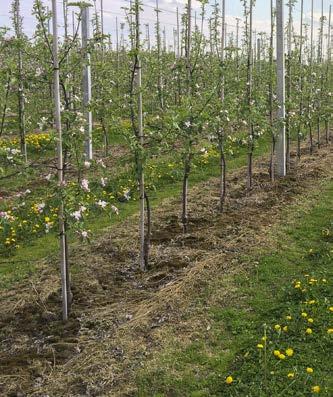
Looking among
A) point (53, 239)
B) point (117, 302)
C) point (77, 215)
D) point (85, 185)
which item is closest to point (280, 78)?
point (53, 239)

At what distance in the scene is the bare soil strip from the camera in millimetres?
4730

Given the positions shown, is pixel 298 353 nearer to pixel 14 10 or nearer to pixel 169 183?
pixel 169 183

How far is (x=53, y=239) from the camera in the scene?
865cm

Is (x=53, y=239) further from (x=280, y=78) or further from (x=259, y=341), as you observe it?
(x=280, y=78)

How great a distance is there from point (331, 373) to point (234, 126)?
21.7 feet

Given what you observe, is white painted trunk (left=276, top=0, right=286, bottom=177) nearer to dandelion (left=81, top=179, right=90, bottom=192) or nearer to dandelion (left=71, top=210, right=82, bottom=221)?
dandelion (left=81, top=179, right=90, bottom=192)

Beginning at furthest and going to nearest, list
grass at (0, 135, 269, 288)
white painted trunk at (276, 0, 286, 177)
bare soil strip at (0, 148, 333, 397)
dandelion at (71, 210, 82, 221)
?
white painted trunk at (276, 0, 286, 177) → grass at (0, 135, 269, 288) → dandelion at (71, 210, 82, 221) → bare soil strip at (0, 148, 333, 397)

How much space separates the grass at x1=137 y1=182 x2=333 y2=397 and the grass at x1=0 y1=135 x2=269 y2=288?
2.45 meters

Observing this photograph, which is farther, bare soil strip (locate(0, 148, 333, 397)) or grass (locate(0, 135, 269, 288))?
grass (locate(0, 135, 269, 288))

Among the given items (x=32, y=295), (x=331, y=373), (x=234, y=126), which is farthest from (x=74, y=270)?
(x=234, y=126)

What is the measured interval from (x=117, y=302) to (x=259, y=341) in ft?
6.13

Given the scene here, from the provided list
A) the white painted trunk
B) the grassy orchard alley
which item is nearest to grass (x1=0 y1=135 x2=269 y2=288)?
the grassy orchard alley

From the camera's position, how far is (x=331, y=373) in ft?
14.9

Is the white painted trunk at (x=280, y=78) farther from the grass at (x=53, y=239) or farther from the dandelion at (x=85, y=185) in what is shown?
the dandelion at (x=85, y=185)
